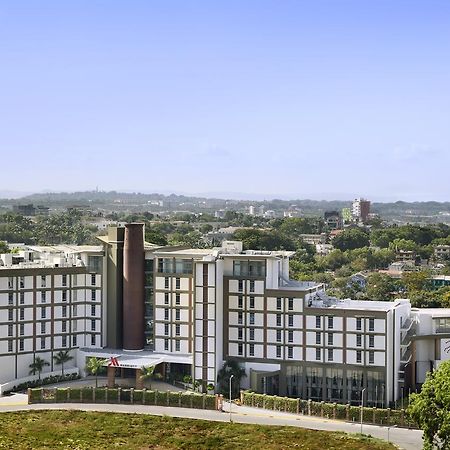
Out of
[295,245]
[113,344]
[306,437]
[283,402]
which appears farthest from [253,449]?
[295,245]

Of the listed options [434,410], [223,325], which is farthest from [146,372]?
[434,410]

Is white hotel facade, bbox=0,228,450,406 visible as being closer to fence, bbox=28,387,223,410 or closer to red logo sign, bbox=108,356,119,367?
red logo sign, bbox=108,356,119,367

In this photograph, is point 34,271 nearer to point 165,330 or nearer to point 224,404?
point 165,330

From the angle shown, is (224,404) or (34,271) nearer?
(224,404)

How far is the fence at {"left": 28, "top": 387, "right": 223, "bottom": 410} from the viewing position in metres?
57.8

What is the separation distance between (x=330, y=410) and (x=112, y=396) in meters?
14.2

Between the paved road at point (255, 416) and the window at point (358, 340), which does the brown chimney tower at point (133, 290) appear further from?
the window at point (358, 340)

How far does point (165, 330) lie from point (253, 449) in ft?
59.4

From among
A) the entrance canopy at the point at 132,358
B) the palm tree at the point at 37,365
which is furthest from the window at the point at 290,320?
the palm tree at the point at 37,365

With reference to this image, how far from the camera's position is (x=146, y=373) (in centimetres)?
6091

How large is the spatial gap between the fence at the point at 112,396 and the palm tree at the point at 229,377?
3328mm

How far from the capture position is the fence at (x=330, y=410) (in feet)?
178

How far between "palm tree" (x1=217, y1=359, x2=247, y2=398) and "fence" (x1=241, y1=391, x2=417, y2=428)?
2.14m

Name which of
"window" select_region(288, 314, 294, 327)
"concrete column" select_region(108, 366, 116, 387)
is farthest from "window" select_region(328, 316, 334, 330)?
"concrete column" select_region(108, 366, 116, 387)
